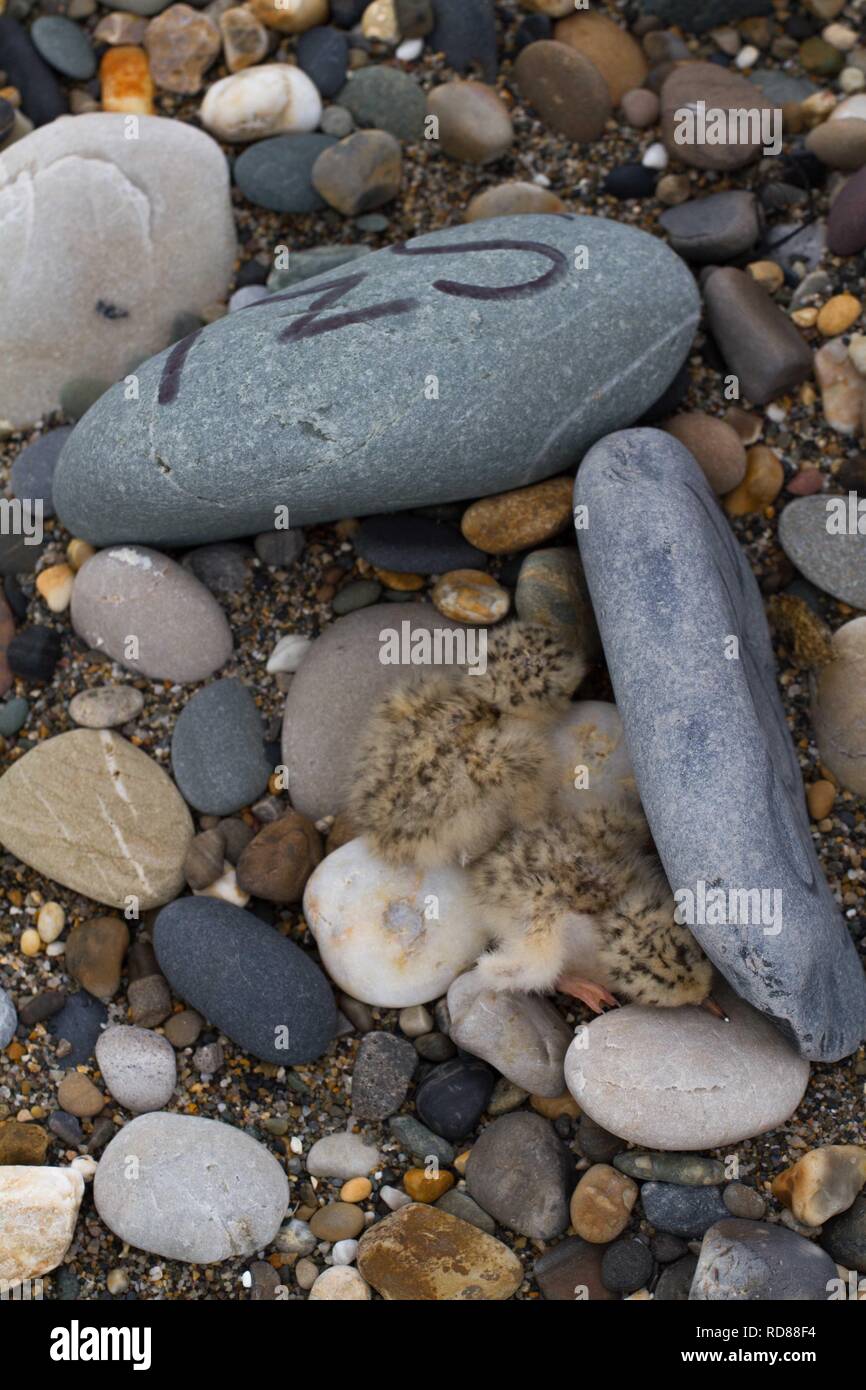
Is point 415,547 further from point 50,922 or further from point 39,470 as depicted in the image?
point 50,922

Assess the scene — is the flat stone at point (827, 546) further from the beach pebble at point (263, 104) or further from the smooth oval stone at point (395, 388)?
the beach pebble at point (263, 104)

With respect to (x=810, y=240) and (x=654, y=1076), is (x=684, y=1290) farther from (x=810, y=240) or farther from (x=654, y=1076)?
(x=810, y=240)

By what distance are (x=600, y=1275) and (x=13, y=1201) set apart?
163cm

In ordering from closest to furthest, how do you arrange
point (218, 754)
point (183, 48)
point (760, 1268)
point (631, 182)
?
point (760, 1268) < point (218, 754) < point (631, 182) < point (183, 48)

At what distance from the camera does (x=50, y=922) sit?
3.90 metres

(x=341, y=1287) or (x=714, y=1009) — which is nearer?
(x=341, y=1287)

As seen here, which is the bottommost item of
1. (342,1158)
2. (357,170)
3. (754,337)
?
(342,1158)

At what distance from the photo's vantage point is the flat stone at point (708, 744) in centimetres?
334

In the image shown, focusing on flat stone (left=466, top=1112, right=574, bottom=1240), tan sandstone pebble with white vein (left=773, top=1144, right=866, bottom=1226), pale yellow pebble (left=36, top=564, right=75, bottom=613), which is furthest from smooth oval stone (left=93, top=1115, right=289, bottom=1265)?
pale yellow pebble (left=36, top=564, right=75, bottom=613)

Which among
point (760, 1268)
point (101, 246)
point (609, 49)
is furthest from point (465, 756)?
point (609, 49)

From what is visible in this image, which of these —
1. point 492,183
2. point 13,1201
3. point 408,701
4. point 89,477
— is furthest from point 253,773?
point 492,183

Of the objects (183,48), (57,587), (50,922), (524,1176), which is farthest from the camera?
(183,48)

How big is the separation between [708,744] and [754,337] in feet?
5.08

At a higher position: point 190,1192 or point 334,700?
point 334,700
